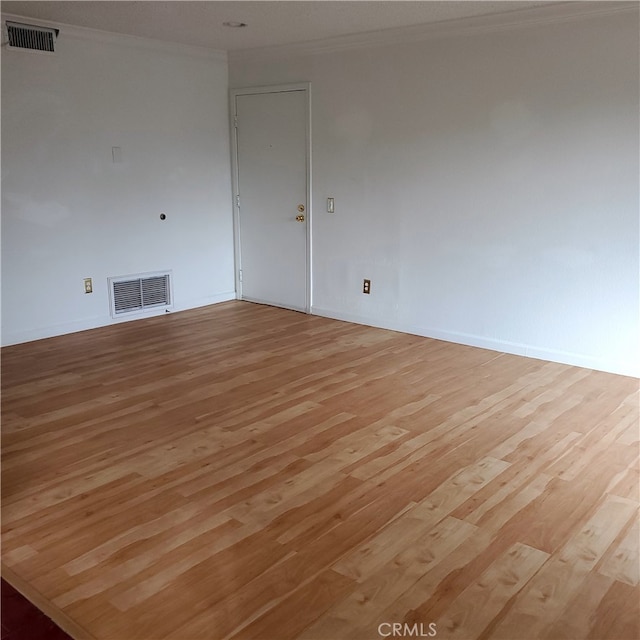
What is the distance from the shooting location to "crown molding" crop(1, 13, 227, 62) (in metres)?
4.82

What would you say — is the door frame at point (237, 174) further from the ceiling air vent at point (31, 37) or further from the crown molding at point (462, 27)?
the ceiling air vent at point (31, 37)

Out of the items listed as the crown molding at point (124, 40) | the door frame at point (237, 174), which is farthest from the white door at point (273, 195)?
the crown molding at point (124, 40)

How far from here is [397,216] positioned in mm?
5367

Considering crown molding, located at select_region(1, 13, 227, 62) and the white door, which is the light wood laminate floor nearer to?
the white door

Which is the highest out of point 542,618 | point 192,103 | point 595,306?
point 192,103

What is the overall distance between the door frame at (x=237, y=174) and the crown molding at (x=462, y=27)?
29 centimetres

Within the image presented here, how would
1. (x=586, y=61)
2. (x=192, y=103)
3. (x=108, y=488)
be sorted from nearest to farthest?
1. (x=108, y=488)
2. (x=586, y=61)
3. (x=192, y=103)

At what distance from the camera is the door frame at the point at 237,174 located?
5.81 m

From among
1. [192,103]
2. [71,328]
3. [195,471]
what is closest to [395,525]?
[195,471]

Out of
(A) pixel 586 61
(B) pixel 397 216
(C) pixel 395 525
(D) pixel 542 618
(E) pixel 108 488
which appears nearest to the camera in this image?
(D) pixel 542 618

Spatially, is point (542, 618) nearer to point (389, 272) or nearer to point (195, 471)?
point (195, 471)

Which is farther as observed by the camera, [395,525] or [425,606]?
[395,525]

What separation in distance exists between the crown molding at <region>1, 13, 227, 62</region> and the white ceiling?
69 millimetres

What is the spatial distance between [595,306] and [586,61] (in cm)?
164
